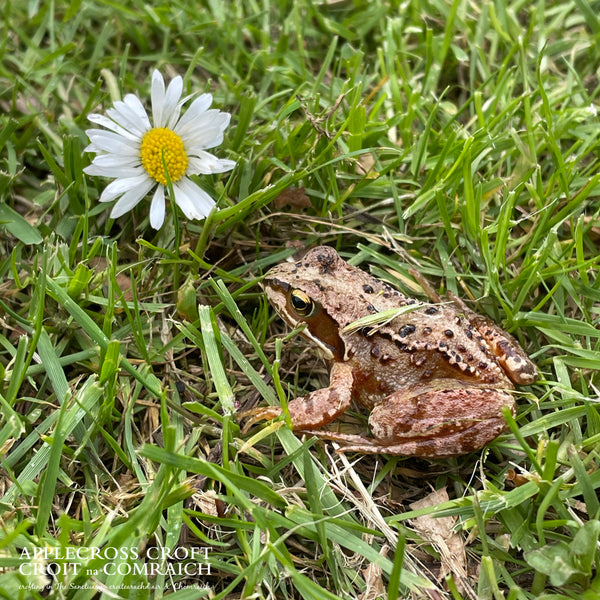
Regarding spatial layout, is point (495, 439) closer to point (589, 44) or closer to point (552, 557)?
point (552, 557)

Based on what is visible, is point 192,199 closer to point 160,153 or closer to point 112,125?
point 160,153

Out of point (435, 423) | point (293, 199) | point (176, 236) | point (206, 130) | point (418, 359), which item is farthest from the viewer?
point (293, 199)

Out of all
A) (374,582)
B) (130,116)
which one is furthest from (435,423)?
(130,116)

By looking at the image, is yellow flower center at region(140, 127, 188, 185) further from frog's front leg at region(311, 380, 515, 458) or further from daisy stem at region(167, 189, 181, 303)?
frog's front leg at region(311, 380, 515, 458)

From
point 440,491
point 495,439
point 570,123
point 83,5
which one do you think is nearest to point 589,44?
point 570,123

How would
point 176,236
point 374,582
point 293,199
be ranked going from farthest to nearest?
1. point 293,199
2. point 176,236
3. point 374,582

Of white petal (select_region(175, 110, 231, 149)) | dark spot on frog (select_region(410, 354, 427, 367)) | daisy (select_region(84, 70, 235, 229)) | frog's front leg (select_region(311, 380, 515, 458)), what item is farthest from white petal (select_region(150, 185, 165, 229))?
dark spot on frog (select_region(410, 354, 427, 367))

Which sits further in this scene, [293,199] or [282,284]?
[293,199]
